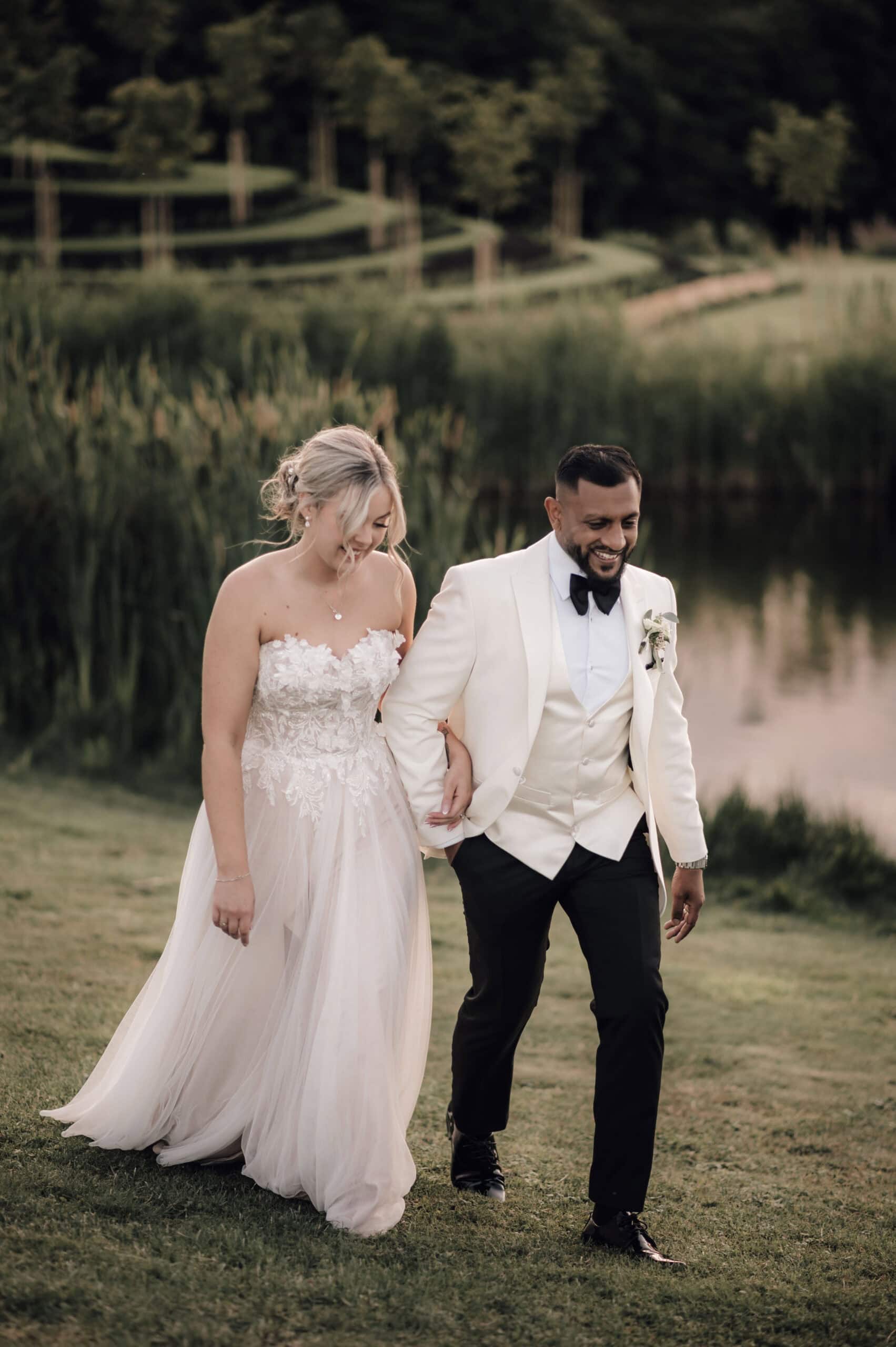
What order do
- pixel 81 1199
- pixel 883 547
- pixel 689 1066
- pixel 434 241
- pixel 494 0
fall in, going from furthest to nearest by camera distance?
pixel 494 0
pixel 434 241
pixel 883 547
pixel 689 1066
pixel 81 1199

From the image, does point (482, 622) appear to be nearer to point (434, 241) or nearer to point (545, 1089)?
point (545, 1089)

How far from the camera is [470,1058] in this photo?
3045 mm

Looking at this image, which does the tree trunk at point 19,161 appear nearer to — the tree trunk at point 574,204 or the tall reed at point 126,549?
the tree trunk at point 574,204

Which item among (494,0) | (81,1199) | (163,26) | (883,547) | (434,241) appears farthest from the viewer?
(494,0)

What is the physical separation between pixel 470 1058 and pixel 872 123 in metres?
39.8

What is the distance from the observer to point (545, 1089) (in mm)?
3965

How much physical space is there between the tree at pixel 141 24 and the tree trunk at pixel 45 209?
290cm

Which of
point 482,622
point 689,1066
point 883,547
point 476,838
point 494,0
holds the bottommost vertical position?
point 883,547

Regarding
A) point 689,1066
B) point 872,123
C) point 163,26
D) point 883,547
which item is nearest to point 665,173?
point 872,123

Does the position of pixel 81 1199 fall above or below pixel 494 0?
below

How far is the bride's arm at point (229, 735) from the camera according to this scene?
2873 millimetres

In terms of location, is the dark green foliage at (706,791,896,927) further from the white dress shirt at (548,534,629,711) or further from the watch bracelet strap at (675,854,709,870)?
the white dress shirt at (548,534,629,711)

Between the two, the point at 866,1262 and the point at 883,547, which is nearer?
the point at 866,1262

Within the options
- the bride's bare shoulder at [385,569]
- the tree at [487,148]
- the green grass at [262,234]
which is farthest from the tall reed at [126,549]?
the tree at [487,148]
